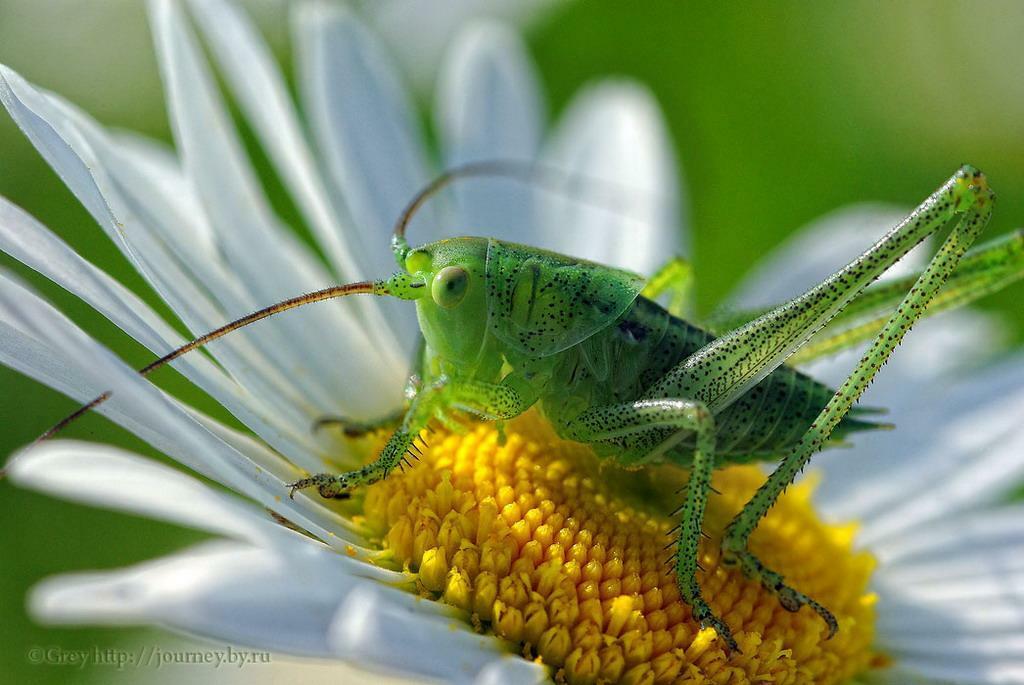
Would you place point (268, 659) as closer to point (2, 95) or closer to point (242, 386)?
point (242, 386)

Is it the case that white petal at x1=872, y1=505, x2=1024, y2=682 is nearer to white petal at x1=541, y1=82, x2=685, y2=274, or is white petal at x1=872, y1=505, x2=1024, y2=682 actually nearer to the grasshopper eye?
white petal at x1=541, y1=82, x2=685, y2=274

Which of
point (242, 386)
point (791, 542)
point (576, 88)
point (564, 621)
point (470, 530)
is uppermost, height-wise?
point (576, 88)

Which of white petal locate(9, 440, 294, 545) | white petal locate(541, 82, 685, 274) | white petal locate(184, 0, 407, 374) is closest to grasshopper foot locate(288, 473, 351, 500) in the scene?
white petal locate(9, 440, 294, 545)

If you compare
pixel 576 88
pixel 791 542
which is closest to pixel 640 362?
pixel 791 542

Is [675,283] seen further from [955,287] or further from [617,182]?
[617,182]

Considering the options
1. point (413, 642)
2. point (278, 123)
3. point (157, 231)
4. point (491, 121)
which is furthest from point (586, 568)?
point (491, 121)
